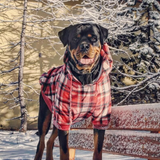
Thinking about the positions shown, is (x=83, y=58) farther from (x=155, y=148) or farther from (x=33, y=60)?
(x=33, y=60)

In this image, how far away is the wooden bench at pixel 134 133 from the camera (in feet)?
6.58

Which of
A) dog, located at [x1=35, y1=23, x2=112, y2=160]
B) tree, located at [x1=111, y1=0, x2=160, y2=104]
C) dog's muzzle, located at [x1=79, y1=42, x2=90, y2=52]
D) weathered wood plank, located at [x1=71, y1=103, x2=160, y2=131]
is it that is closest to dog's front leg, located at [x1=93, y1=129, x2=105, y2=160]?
dog, located at [x1=35, y1=23, x2=112, y2=160]

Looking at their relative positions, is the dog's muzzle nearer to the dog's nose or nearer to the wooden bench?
the dog's nose

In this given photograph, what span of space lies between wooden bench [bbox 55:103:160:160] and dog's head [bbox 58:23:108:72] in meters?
0.57

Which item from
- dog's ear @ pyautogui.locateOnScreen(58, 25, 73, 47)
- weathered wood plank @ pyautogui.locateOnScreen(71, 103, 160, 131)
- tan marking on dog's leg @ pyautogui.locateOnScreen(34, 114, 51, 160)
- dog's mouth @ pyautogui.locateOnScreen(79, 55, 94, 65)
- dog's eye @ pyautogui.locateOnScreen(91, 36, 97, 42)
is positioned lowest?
tan marking on dog's leg @ pyautogui.locateOnScreen(34, 114, 51, 160)

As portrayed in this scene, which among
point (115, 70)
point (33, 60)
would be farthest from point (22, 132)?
point (115, 70)

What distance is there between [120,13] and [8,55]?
4.06 meters

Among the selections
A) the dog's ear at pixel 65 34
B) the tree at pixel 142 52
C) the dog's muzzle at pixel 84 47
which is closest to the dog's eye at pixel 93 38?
the dog's muzzle at pixel 84 47

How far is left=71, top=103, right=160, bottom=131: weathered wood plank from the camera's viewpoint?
6.52 ft

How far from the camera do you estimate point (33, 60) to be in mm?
8734

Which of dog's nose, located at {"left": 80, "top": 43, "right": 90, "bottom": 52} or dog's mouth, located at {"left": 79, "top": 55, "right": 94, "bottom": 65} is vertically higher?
dog's nose, located at {"left": 80, "top": 43, "right": 90, "bottom": 52}

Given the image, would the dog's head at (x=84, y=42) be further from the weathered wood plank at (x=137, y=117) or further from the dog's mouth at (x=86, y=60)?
the weathered wood plank at (x=137, y=117)

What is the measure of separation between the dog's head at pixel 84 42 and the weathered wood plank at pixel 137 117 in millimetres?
552

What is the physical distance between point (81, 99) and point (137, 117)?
502mm
